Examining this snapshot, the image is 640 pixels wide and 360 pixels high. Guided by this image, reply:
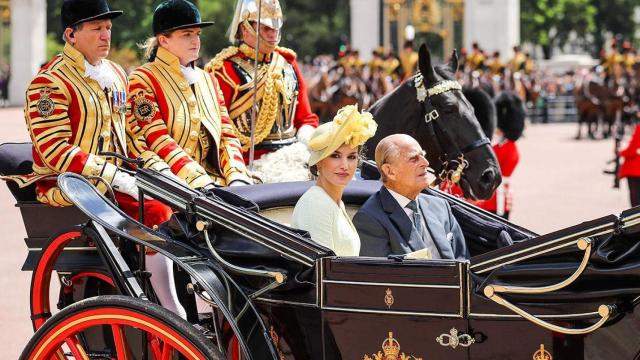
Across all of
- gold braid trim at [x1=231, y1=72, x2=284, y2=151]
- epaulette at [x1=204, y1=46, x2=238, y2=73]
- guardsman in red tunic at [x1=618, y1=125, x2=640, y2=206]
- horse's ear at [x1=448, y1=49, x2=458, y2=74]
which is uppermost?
epaulette at [x1=204, y1=46, x2=238, y2=73]

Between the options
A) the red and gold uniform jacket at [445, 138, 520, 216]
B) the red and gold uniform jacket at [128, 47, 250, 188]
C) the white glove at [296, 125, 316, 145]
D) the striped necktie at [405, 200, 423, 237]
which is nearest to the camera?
the striped necktie at [405, 200, 423, 237]

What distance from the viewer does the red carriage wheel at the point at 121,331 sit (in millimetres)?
3617

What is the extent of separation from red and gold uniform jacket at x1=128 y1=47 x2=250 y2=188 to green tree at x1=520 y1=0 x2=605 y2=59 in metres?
49.6

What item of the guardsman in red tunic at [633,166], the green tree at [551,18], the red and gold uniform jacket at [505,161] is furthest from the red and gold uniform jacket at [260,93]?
the green tree at [551,18]

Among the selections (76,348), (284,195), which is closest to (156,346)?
(76,348)

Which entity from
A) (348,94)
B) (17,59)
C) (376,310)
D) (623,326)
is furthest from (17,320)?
(17,59)

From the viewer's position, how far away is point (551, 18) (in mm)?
54562

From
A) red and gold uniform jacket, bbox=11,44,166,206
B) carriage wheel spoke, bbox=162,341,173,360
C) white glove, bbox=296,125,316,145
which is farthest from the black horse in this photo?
carriage wheel spoke, bbox=162,341,173,360

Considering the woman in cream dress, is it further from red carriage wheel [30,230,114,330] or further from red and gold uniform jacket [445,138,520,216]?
red and gold uniform jacket [445,138,520,216]

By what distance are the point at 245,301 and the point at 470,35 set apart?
29203mm

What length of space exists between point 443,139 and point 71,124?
2.16 metres

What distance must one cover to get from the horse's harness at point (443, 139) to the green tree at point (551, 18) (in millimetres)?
48401

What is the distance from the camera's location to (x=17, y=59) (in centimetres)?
3719

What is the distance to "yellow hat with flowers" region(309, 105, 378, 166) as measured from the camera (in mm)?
3980
